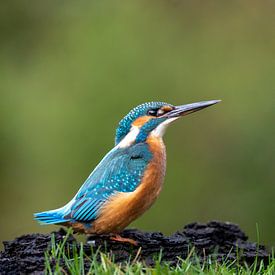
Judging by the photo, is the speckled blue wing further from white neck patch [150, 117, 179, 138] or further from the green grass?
the green grass

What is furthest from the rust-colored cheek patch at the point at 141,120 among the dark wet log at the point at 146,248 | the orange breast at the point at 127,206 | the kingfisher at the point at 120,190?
the dark wet log at the point at 146,248

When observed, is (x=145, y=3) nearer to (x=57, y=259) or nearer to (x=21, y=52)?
(x=21, y=52)

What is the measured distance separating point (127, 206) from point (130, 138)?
0.62m

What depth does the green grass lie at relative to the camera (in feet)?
20.2

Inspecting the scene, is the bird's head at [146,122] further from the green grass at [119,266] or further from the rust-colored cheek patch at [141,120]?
the green grass at [119,266]

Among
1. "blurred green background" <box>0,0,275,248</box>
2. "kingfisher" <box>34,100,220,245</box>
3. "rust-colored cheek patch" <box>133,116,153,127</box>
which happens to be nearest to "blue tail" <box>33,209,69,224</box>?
"kingfisher" <box>34,100,220,245</box>

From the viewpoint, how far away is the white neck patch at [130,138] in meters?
7.41

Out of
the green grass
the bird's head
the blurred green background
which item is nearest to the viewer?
the green grass

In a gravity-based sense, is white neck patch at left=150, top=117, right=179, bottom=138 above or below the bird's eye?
below

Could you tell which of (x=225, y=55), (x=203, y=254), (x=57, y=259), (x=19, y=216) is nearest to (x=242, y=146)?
(x=225, y=55)

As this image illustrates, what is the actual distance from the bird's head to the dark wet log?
2.32ft

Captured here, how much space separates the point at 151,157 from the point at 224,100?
642 centimetres

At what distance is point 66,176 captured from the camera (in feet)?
42.0

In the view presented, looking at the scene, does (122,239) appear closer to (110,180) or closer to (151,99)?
(110,180)
